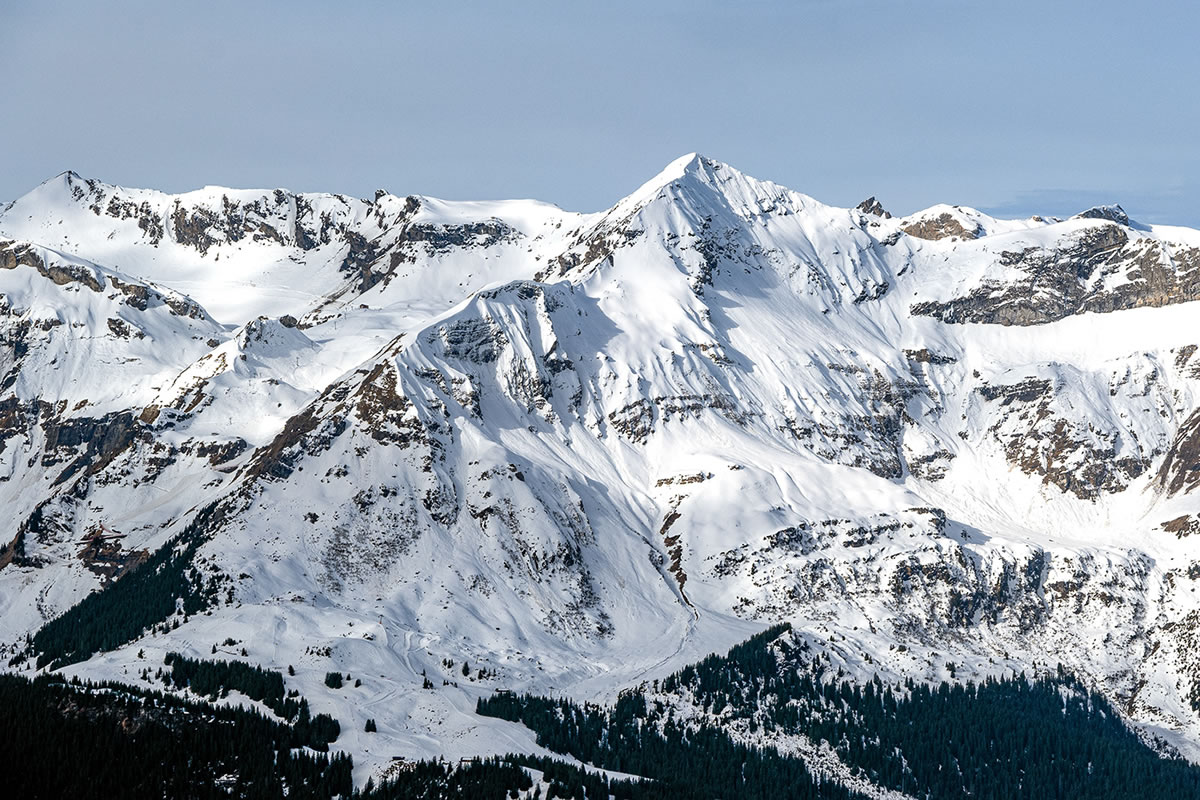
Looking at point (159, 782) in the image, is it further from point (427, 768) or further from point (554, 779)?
point (554, 779)

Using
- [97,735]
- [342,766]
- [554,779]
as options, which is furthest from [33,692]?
[554,779]

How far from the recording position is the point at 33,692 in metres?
180

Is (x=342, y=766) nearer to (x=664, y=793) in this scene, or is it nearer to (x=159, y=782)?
(x=159, y=782)

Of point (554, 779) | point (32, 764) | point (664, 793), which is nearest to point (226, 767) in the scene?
point (32, 764)

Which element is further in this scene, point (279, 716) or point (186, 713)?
point (279, 716)

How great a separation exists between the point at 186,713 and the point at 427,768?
1213 inches

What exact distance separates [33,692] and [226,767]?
26.7m

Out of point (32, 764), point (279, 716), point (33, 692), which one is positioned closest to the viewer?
point (32, 764)

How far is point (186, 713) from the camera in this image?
608 ft

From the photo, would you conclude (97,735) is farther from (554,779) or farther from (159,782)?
(554,779)

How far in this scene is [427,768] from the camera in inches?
7274

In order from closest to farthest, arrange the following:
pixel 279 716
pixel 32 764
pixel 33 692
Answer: pixel 32 764 → pixel 33 692 → pixel 279 716

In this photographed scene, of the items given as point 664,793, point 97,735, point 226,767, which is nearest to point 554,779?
point 664,793

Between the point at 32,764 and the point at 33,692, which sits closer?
the point at 32,764
